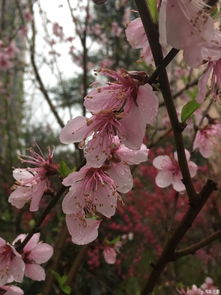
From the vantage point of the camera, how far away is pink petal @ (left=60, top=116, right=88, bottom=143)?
78 centimetres

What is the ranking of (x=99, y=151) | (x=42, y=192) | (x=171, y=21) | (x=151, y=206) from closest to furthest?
(x=171, y=21) < (x=99, y=151) < (x=42, y=192) < (x=151, y=206)

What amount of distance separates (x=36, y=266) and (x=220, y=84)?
0.75 m

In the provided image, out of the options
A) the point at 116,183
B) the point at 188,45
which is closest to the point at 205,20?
the point at 188,45

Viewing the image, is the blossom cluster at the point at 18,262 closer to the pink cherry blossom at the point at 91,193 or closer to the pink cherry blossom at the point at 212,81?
the pink cherry blossom at the point at 91,193

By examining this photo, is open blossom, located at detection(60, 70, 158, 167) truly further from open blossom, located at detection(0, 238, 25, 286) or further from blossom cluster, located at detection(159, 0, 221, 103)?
open blossom, located at detection(0, 238, 25, 286)

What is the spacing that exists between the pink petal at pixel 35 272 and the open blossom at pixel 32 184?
232 millimetres

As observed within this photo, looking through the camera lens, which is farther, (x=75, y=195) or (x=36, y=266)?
(x=36, y=266)

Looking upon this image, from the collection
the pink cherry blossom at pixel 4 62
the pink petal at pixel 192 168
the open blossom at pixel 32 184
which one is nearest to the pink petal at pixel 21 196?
the open blossom at pixel 32 184

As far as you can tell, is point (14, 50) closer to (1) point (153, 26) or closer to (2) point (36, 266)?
(2) point (36, 266)

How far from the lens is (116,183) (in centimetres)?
84

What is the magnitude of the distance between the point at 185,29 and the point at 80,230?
1.80ft

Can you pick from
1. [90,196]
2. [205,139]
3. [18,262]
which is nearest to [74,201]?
[90,196]

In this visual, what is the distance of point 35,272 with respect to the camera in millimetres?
1101

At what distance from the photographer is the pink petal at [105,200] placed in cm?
88
